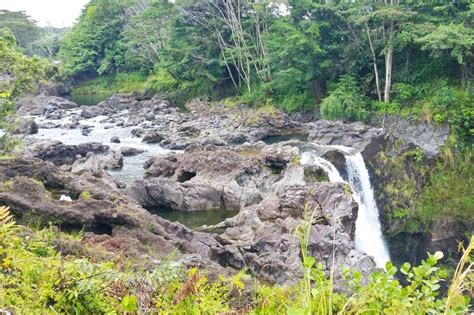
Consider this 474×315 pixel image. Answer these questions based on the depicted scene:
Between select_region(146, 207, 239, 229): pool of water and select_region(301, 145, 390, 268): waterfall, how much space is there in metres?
4.73

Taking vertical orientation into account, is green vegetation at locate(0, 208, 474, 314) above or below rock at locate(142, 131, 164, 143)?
above

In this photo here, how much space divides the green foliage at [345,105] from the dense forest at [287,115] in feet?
0.28

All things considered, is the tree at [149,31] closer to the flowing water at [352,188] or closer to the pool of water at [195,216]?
the flowing water at [352,188]

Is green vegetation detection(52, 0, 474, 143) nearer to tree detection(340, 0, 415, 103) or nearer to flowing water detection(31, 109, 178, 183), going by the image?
tree detection(340, 0, 415, 103)

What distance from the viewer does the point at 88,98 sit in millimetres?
52375

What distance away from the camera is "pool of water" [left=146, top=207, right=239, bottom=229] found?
56.1ft

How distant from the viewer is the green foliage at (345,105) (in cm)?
2648

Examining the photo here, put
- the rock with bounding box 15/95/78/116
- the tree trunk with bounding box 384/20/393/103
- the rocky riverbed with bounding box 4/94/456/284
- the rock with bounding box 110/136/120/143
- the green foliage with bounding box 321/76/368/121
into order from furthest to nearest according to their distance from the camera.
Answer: the rock with bounding box 15/95/78/116
the rock with bounding box 110/136/120/143
the green foliage with bounding box 321/76/368/121
the tree trunk with bounding box 384/20/393/103
the rocky riverbed with bounding box 4/94/456/284

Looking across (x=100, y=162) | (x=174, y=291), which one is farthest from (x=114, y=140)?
(x=174, y=291)

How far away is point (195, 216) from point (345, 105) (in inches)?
536

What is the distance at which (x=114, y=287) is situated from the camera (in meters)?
3.51

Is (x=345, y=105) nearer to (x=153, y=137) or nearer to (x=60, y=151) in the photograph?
(x=153, y=137)

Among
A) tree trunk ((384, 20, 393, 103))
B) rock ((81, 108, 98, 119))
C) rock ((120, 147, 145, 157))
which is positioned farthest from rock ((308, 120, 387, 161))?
rock ((81, 108, 98, 119))

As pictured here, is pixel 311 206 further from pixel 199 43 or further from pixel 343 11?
A: pixel 199 43
